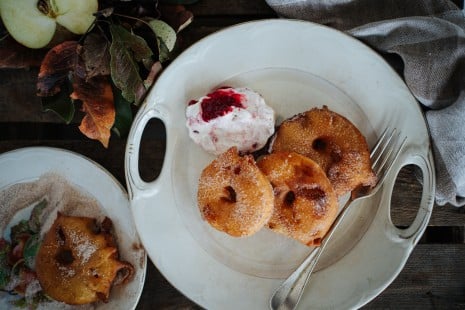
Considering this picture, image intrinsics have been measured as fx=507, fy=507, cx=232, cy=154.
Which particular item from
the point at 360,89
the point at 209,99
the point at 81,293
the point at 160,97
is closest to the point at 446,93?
the point at 360,89

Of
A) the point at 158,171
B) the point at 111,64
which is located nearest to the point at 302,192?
the point at 158,171

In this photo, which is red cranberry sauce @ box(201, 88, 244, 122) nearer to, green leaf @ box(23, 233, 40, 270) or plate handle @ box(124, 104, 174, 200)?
plate handle @ box(124, 104, 174, 200)

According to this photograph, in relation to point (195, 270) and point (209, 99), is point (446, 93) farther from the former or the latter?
point (195, 270)

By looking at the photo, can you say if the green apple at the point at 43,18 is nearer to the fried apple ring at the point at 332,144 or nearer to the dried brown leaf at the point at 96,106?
the dried brown leaf at the point at 96,106

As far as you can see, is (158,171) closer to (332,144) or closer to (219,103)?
(219,103)

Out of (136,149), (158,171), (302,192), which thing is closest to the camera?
(302,192)

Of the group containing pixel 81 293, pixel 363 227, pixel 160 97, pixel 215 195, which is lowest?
pixel 81 293
